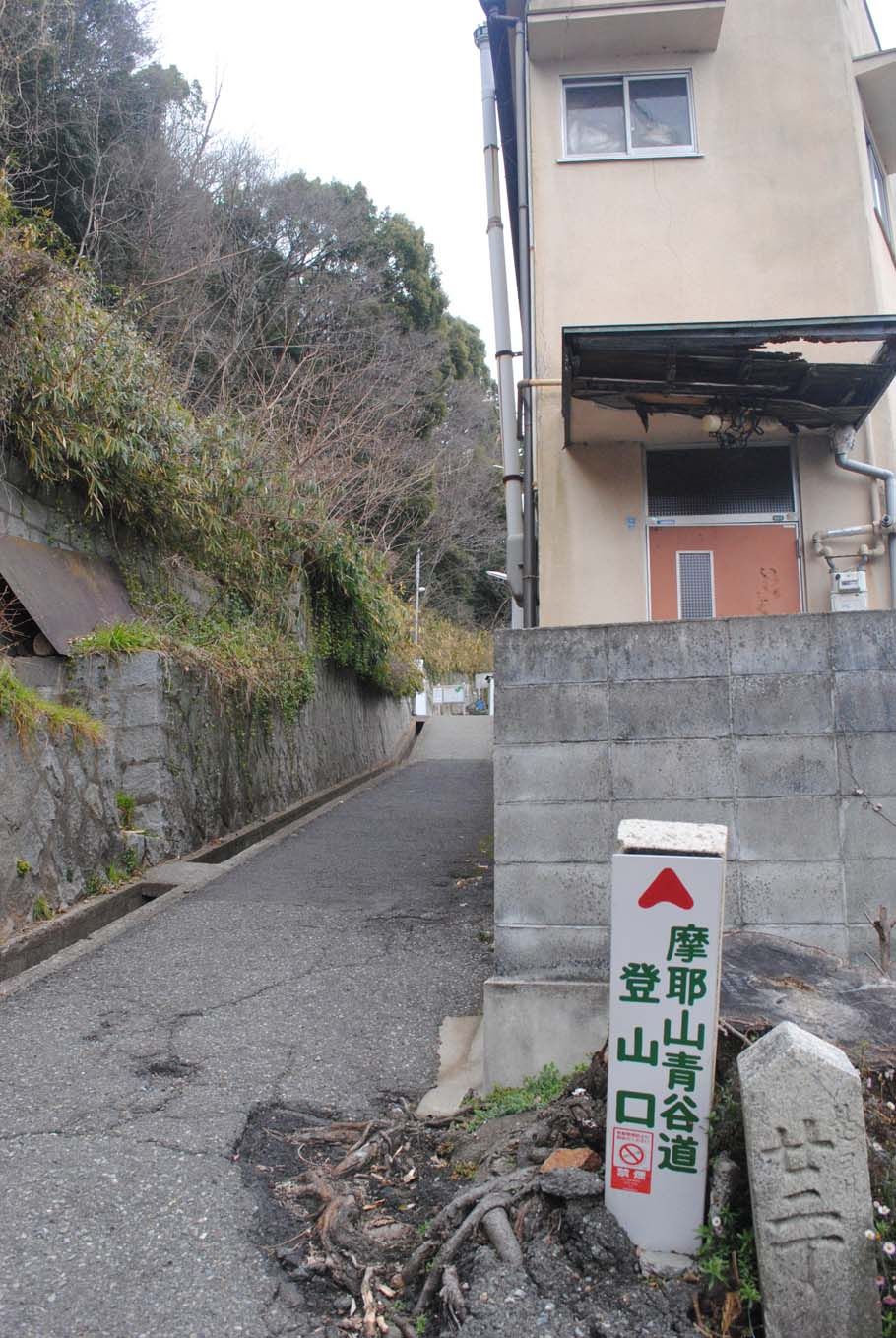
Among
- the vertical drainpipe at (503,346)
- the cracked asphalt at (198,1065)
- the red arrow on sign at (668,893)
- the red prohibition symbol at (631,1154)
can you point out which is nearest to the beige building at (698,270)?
the vertical drainpipe at (503,346)

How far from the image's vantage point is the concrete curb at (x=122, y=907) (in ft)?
19.4

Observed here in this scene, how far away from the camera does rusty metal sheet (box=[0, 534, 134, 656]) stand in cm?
767

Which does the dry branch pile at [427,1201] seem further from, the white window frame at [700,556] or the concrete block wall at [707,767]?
the white window frame at [700,556]

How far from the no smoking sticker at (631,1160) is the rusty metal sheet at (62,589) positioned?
6.50 meters

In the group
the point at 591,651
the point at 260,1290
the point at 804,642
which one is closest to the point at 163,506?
the point at 591,651

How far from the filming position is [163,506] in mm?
9578

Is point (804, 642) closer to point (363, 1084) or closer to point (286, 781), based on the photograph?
point (363, 1084)

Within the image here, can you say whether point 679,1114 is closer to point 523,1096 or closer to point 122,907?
point 523,1096

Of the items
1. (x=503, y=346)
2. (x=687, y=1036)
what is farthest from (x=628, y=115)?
(x=687, y=1036)

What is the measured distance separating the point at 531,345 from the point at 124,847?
5.77m

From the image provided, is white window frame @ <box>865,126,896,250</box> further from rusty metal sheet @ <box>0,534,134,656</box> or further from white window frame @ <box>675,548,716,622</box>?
rusty metal sheet @ <box>0,534,134,656</box>

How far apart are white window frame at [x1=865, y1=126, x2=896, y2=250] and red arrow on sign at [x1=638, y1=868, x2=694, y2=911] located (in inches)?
333

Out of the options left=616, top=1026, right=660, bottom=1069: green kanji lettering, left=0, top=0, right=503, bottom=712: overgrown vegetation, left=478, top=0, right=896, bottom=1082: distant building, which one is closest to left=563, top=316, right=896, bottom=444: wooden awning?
left=478, top=0, right=896, bottom=1082: distant building

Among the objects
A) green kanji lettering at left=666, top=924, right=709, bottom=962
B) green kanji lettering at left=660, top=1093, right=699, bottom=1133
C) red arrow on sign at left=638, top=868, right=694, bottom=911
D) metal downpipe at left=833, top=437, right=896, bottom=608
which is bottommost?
green kanji lettering at left=660, top=1093, right=699, bottom=1133
